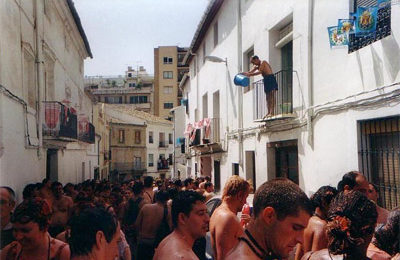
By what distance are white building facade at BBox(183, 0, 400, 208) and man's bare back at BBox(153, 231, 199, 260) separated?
3.76m

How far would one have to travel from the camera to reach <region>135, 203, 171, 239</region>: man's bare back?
18.2 ft

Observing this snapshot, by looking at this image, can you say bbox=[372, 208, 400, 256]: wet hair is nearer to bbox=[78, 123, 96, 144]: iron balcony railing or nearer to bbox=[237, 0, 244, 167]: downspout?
bbox=[237, 0, 244, 167]: downspout

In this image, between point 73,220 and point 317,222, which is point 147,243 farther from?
point 73,220

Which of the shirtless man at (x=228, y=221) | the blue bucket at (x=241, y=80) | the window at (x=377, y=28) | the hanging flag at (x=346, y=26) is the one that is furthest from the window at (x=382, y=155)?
the blue bucket at (x=241, y=80)

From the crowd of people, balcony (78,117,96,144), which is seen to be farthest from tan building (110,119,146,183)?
the crowd of people

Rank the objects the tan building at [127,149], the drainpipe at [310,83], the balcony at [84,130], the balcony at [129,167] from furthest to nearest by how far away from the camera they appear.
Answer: the balcony at [129,167] → the tan building at [127,149] → the balcony at [84,130] → the drainpipe at [310,83]

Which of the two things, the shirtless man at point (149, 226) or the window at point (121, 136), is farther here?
the window at point (121, 136)

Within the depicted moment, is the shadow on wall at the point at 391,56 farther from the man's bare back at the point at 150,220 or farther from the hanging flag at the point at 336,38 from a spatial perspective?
the man's bare back at the point at 150,220

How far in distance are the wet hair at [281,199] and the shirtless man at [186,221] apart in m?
0.98

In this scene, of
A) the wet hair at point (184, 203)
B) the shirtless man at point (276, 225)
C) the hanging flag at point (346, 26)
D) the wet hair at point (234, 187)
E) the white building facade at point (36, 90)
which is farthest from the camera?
the white building facade at point (36, 90)

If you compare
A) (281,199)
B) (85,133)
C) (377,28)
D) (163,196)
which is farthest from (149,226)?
(85,133)

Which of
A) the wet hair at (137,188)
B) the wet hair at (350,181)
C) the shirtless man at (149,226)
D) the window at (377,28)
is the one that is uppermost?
the window at (377,28)

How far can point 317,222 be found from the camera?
3.73 m

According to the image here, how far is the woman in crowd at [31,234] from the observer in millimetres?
2975
